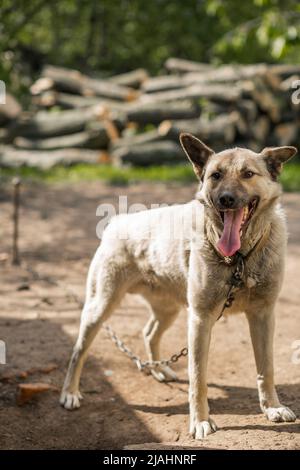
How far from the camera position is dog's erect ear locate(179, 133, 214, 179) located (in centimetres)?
429

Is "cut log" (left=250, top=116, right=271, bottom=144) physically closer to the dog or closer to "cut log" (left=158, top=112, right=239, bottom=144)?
"cut log" (left=158, top=112, right=239, bottom=144)

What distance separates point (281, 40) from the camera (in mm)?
8969

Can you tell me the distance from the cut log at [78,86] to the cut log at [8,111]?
1577 mm

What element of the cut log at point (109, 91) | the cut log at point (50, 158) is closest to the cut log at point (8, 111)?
the cut log at point (50, 158)

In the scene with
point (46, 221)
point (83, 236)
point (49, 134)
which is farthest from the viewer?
point (49, 134)

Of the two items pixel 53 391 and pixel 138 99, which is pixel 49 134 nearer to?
pixel 138 99

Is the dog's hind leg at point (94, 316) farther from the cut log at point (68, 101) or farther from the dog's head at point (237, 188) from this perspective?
the cut log at point (68, 101)

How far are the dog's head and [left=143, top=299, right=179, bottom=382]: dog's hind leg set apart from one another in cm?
146

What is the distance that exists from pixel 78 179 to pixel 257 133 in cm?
422

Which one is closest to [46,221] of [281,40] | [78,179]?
[78,179]

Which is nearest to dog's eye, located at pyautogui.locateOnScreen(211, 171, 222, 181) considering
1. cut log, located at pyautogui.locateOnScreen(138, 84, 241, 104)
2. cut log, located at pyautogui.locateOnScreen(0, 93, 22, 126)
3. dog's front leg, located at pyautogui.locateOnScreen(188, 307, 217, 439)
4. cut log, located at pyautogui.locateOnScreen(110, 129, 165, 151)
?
dog's front leg, located at pyautogui.locateOnScreen(188, 307, 217, 439)

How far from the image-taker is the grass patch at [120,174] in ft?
43.7

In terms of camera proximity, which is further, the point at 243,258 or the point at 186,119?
the point at 186,119

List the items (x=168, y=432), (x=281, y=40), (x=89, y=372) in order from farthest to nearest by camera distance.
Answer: (x=281, y=40)
(x=89, y=372)
(x=168, y=432)
